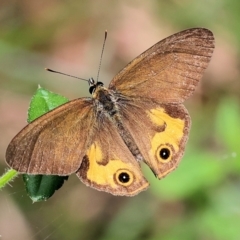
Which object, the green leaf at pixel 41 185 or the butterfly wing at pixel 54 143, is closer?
the butterfly wing at pixel 54 143

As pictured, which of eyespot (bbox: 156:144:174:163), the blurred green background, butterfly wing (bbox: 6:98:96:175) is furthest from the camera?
the blurred green background

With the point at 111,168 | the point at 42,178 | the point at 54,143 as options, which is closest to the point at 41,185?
the point at 42,178

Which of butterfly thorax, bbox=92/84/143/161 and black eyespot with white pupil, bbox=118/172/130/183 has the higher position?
butterfly thorax, bbox=92/84/143/161

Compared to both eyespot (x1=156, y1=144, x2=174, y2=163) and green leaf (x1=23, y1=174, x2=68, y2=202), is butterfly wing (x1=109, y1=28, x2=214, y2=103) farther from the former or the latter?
green leaf (x1=23, y1=174, x2=68, y2=202)

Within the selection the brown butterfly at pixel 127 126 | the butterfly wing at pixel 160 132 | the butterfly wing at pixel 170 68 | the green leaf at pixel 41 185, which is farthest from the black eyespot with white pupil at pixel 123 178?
the butterfly wing at pixel 170 68

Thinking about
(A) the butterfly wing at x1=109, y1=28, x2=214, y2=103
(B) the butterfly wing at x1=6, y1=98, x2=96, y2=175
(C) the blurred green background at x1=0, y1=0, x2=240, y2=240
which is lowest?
(C) the blurred green background at x1=0, y1=0, x2=240, y2=240

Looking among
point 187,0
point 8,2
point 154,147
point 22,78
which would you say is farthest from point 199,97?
point 154,147

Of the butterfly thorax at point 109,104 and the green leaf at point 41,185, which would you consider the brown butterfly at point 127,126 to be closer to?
Result: the butterfly thorax at point 109,104

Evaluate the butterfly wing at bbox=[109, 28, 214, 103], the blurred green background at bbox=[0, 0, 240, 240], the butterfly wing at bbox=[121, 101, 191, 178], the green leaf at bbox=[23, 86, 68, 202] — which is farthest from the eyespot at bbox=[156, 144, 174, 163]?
the blurred green background at bbox=[0, 0, 240, 240]

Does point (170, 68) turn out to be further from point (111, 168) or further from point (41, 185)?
point (41, 185)
